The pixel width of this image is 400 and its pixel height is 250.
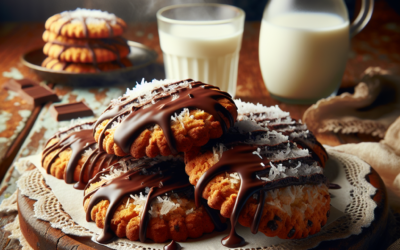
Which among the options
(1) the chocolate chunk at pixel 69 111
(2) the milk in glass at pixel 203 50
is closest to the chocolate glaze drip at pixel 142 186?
(1) the chocolate chunk at pixel 69 111

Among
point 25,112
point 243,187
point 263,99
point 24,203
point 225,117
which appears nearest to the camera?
point 243,187

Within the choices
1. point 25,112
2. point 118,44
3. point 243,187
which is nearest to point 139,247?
point 243,187

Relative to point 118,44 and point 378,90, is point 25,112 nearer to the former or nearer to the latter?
point 118,44

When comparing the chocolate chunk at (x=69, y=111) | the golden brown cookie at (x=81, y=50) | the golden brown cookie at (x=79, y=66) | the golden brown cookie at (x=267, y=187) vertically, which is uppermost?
the golden brown cookie at (x=267, y=187)

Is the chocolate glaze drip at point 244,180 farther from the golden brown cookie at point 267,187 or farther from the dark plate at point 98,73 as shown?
the dark plate at point 98,73

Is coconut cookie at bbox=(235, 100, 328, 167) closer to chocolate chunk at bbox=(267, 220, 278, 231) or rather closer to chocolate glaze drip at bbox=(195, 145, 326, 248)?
chocolate glaze drip at bbox=(195, 145, 326, 248)

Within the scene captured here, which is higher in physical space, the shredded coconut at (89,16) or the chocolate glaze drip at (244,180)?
the chocolate glaze drip at (244,180)

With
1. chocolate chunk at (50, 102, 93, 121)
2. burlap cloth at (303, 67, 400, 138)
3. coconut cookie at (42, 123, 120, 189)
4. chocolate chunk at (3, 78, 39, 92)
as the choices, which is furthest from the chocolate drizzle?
chocolate chunk at (3, 78, 39, 92)
